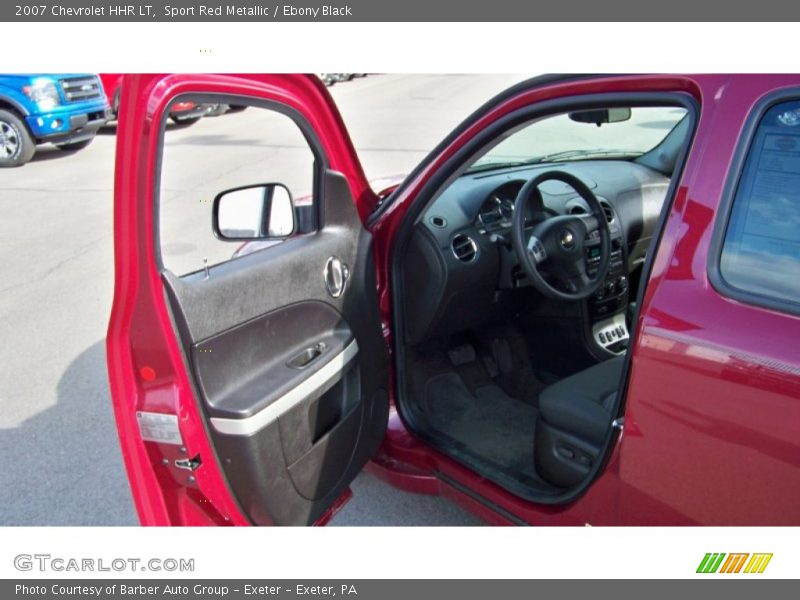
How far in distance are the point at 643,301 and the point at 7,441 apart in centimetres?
314

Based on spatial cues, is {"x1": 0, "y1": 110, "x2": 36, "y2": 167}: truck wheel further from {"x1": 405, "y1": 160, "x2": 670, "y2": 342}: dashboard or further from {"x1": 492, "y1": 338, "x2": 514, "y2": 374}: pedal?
{"x1": 492, "y1": 338, "x2": 514, "y2": 374}: pedal

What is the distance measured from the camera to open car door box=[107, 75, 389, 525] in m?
1.46

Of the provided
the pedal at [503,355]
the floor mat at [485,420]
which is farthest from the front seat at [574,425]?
the pedal at [503,355]

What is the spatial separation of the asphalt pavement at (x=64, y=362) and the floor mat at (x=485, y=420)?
31cm

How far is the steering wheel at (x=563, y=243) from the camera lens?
2422 millimetres

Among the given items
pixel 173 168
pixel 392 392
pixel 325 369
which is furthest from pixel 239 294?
pixel 173 168

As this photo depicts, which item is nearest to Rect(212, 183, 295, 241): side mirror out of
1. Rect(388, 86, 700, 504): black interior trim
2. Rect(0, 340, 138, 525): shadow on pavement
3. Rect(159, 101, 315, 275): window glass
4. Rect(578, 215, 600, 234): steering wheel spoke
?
Rect(159, 101, 315, 275): window glass

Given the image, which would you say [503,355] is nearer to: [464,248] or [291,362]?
[464,248]

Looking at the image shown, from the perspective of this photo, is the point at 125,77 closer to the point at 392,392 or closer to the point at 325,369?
the point at 325,369

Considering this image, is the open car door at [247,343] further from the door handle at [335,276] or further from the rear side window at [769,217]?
the rear side window at [769,217]

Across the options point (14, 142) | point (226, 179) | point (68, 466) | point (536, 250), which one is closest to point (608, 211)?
point (536, 250)

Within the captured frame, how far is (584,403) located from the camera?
2.03m

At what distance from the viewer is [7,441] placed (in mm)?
3049

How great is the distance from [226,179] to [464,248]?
623 cm
